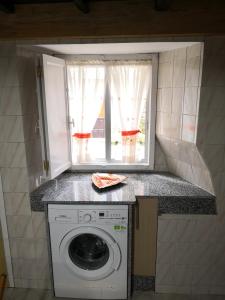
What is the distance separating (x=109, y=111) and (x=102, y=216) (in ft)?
3.56

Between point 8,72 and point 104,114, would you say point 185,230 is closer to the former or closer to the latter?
point 104,114

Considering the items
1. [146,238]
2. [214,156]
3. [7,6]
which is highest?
[7,6]

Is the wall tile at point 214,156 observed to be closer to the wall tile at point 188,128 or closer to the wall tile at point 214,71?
the wall tile at point 188,128

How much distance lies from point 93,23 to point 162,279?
6.93 feet

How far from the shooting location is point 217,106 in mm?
1779

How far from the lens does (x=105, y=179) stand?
223 cm

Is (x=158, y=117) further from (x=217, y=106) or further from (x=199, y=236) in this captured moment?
(x=199, y=236)

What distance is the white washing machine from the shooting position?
6.06 ft

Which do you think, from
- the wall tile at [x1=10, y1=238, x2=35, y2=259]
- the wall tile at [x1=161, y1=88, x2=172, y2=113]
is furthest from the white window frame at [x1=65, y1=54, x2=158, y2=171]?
the wall tile at [x1=10, y1=238, x2=35, y2=259]

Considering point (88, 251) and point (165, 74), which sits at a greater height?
point (165, 74)

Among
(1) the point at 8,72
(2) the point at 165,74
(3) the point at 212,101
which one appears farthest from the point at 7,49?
(3) the point at 212,101

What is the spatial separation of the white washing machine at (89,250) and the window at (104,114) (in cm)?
46

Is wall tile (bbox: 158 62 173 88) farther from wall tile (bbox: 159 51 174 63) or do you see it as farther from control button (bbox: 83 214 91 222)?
control button (bbox: 83 214 91 222)

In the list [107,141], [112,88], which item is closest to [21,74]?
[112,88]
